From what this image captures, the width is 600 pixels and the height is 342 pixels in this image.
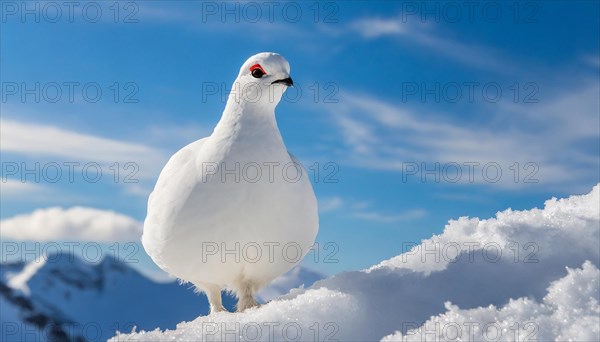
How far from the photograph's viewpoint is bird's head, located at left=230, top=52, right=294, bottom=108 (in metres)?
6.76

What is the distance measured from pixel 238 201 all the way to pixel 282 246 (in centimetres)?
75

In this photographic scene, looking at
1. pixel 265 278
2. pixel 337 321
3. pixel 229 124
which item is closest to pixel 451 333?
pixel 337 321

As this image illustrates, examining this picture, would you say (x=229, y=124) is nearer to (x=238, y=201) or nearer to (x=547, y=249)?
(x=238, y=201)

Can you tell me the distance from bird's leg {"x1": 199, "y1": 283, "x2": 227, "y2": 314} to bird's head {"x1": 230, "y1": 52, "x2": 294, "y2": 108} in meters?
2.37

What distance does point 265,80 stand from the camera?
6781 mm

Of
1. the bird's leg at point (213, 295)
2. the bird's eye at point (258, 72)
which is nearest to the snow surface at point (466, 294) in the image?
the bird's leg at point (213, 295)

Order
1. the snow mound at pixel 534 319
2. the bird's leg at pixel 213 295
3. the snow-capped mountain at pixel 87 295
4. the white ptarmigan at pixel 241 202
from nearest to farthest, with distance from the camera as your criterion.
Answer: the snow mound at pixel 534 319 < the white ptarmigan at pixel 241 202 < the bird's leg at pixel 213 295 < the snow-capped mountain at pixel 87 295

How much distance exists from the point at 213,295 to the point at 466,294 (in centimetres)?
357

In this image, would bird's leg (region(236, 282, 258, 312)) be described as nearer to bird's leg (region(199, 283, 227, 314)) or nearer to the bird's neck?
bird's leg (region(199, 283, 227, 314))

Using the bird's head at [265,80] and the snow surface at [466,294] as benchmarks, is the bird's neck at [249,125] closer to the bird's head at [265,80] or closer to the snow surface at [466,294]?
the bird's head at [265,80]

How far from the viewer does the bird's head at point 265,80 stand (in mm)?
6762

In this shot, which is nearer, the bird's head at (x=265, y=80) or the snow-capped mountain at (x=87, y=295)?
the bird's head at (x=265, y=80)

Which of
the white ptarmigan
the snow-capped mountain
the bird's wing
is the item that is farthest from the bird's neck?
the snow-capped mountain

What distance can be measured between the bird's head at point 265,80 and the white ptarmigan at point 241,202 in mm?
11
